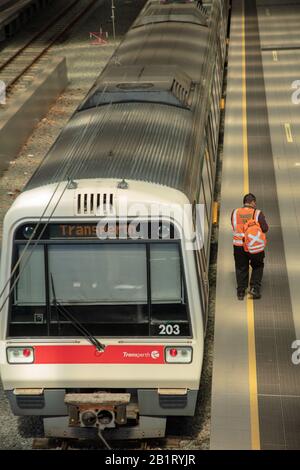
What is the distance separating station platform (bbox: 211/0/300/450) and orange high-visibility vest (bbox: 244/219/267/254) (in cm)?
91

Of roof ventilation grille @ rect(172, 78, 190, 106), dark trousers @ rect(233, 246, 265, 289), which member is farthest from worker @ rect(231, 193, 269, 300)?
roof ventilation grille @ rect(172, 78, 190, 106)

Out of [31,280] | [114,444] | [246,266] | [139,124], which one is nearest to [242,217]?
[246,266]

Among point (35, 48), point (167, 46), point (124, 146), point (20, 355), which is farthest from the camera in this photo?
point (35, 48)

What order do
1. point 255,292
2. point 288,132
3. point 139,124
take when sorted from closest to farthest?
point 139,124 → point 255,292 → point 288,132

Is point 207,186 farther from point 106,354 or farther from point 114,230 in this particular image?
point 106,354

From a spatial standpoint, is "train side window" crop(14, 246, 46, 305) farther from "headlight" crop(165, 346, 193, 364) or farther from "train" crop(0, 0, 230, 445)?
"headlight" crop(165, 346, 193, 364)

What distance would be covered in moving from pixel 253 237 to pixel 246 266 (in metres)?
0.61

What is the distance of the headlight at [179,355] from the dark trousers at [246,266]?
10.5 feet

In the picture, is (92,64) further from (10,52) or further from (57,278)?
(57,278)

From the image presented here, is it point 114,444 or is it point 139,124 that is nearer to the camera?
point 114,444

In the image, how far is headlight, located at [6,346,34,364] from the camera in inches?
328

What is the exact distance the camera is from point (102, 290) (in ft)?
27.0

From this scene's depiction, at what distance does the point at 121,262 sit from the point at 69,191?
2.68 feet

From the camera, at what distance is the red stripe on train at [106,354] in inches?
324
